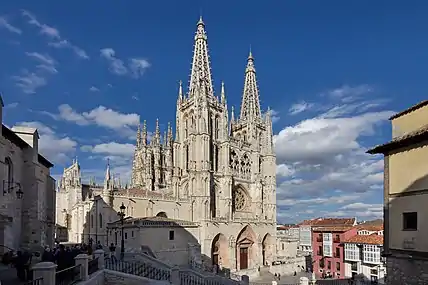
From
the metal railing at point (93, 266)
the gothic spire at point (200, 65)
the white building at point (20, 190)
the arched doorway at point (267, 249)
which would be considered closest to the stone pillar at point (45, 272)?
the metal railing at point (93, 266)

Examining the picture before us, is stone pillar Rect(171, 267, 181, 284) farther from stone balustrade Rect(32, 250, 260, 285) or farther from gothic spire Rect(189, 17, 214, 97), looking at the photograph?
gothic spire Rect(189, 17, 214, 97)

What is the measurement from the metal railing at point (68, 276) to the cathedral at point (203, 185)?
24.9m

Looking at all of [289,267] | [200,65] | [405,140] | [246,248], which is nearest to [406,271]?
[405,140]

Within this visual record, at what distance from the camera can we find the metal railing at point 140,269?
18862 millimetres

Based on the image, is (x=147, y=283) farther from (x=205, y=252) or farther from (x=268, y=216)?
(x=268, y=216)

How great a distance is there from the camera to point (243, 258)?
4722 centimetres

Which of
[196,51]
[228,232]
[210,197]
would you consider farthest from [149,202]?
[196,51]

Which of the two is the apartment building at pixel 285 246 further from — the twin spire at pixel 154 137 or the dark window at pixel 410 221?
the dark window at pixel 410 221

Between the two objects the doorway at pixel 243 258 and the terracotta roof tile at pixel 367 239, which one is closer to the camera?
the terracotta roof tile at pixel 367 239

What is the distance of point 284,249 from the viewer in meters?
54.2

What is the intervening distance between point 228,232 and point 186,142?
1286cm

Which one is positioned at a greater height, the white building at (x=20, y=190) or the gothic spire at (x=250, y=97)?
the gothic spire at (x=250, y=97)

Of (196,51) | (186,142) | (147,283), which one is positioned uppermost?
(196,51)

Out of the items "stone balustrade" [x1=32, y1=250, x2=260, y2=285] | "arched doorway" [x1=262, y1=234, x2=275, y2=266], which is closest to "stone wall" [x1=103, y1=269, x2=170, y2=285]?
"stone balustrade" [x1=32, y1=250, x2=260, y2=285]
